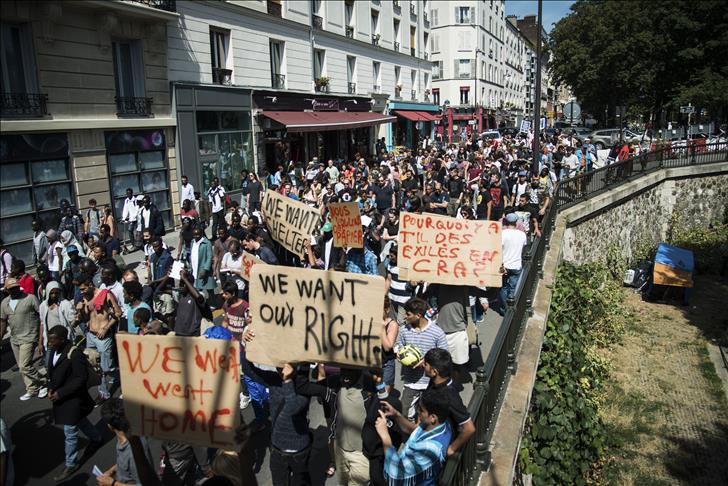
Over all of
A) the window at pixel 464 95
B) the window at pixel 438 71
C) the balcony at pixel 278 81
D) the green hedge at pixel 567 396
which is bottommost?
the green hedge at pixel 567 396

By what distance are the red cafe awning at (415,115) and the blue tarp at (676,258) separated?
22599 millimetres

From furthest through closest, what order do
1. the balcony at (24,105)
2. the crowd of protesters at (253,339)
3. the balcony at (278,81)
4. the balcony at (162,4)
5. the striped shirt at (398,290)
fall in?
the balcony at (278,81) → the balcony at (162,4) → the balcony at (24,105) → the striped shirt at (398,290) → the crowd of protesters at (253,339)

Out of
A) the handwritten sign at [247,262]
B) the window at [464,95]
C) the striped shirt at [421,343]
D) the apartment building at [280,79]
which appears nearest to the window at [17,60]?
the apartment building at [280,79]

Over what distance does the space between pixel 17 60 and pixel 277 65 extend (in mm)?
12137

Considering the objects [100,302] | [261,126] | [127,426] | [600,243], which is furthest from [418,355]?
[261,126]

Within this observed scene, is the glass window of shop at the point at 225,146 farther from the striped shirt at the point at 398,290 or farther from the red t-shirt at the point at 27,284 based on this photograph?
the striped shirt at the point at 398,290

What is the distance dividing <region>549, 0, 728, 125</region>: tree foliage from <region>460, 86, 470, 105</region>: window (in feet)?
29.0

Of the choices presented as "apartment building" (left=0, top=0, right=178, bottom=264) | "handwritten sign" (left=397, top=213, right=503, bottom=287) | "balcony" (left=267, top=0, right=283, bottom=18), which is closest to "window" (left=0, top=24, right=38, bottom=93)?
"apartment building" (left=0, top=0, right=178, bottom=264)

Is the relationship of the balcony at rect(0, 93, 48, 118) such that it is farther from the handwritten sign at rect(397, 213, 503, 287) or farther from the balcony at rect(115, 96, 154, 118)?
the handwritten sign at rect(397, 213, 503, 287)

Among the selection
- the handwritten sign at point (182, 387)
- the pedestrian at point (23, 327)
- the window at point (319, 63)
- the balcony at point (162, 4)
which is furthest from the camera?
the window at point (319, 63)

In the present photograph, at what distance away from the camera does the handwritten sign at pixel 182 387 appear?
444 centimetres

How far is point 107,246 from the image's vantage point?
10.6 meters

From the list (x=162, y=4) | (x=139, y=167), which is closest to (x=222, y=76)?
(x=162, y=4)

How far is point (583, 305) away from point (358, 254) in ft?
21.0
